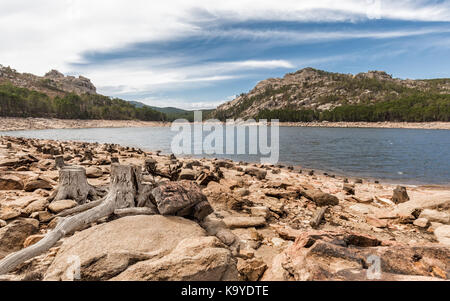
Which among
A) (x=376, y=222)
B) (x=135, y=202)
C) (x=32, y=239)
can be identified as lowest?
(x=376, y=222)

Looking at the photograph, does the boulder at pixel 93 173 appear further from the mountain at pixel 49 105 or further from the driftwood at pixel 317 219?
the mountain at pixel 49 105

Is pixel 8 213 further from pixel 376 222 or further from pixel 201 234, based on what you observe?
pixel 376 222

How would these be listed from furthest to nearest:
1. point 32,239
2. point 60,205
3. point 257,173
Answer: point 257,173 < point 60,205 < point 32,239

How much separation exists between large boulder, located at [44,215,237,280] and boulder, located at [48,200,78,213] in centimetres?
196

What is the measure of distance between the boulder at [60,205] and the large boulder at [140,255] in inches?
77.2

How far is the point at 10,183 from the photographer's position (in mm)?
7340

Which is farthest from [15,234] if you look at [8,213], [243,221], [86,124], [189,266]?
[86,124]

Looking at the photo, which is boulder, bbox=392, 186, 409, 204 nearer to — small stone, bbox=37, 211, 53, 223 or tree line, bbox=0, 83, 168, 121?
small stone, bbox=37, 211, 53, 223

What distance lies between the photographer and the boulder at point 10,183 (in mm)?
7250

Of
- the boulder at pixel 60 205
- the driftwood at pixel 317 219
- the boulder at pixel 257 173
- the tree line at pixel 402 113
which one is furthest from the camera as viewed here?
the tree line at pixel 402 113

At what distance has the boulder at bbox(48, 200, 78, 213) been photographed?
5477 millimetres

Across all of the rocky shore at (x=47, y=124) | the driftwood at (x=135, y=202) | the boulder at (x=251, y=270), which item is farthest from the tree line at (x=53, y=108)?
the boulder at (x=251, y=270)

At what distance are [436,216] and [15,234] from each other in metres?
11.5

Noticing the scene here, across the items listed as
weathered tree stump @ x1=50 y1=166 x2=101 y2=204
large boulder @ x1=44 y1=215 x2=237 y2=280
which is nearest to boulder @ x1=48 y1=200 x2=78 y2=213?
weathered tree stump @ x1=50 y1=166 x2=101 y2=204
